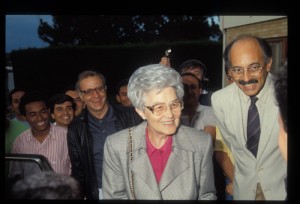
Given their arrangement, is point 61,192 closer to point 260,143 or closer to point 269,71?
point 260,143

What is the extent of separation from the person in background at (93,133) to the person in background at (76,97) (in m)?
0.16

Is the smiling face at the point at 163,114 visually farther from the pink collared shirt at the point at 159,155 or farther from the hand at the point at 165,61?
the hand at the point at 165,61

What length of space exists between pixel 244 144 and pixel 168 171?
24.3 inches

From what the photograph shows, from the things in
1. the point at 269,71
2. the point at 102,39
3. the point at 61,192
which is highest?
the point at 102,39

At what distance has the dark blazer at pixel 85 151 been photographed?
2.41 meters

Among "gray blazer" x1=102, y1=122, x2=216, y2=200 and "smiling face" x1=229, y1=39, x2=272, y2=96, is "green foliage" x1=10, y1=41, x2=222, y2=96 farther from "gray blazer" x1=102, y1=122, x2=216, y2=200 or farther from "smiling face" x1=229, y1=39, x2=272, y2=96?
"gray blazer" x1=102, y1=122, x2=216, y2=200

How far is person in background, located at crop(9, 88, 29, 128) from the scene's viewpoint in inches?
102

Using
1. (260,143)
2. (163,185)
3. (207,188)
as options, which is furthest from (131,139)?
(260,143)

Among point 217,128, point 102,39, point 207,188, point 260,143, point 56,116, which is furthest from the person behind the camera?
point 102,39

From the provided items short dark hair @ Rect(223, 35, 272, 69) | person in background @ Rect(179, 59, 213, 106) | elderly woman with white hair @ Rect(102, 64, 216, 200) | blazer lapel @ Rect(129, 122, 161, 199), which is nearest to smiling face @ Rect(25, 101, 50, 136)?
elderly woman with white hair @ Rect(102, 64, 216, 200)

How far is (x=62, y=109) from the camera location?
274 cm

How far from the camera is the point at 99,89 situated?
2.54m

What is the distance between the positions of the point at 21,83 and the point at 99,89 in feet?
2.34

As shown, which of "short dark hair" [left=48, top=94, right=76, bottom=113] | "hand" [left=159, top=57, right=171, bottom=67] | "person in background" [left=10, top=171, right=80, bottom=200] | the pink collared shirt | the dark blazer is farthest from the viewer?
"hand" [left=159, top=57, right=171, bottom=67]
